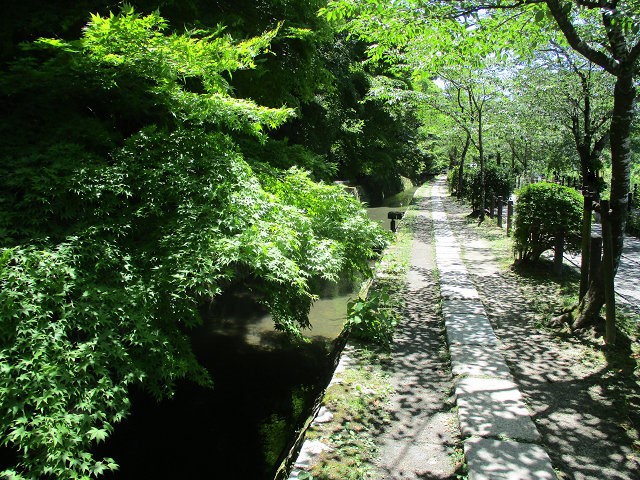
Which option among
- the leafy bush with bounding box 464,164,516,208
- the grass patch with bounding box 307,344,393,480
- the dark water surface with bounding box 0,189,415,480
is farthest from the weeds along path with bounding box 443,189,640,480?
the leafy bush with bounding box 464,164,516,208

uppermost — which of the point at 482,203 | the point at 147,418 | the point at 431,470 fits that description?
the point at 482,203

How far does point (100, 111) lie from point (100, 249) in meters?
2.00

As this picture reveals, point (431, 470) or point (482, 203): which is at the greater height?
point (482, 203)

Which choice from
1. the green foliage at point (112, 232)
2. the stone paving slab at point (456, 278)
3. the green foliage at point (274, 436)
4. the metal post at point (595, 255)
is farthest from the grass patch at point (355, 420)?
the stone paving slab at point (456, 278)

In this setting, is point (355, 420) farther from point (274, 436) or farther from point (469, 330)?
point (469, 330)

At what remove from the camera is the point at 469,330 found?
6.33 m

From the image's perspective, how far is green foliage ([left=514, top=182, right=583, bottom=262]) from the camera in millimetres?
8758

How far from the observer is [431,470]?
11.6 feet

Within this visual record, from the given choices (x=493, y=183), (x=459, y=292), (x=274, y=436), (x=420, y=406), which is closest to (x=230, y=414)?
(x=274, y=436)

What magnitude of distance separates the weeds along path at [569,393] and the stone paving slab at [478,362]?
0.16 metres

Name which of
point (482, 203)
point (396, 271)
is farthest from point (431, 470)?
point (482, 203)

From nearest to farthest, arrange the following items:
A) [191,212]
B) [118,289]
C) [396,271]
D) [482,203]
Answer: [118,289] < [191,212] < [396,271] < [482,203]

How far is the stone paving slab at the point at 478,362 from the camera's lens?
16.5 feet

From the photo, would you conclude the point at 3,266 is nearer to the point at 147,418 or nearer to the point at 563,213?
the point at 147,418
